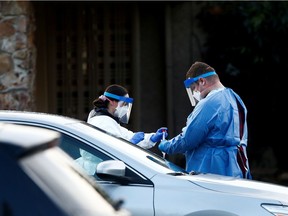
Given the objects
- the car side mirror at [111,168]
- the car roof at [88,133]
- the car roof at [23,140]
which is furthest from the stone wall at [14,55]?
the car roof at [23,140]

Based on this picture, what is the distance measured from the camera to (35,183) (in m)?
3.58

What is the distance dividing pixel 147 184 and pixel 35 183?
112 inches

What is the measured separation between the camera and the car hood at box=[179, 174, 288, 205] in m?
6.50

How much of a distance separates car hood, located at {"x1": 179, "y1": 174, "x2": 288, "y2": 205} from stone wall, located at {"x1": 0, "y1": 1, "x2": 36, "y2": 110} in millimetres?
4732

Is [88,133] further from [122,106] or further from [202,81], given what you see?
[202,81]

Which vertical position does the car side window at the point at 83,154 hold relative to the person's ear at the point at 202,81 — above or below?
below

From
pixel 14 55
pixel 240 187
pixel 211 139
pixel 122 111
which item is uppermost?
pixel 14 55

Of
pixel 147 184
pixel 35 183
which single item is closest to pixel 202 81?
pixel 147 184

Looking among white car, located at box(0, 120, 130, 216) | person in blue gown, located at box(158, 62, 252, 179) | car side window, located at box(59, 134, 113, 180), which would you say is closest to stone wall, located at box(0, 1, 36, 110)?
person in blue gown, located at box(158, 62, 252, 179)

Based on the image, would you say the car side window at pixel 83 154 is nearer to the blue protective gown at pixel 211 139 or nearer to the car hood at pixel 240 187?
the car hood at pixel 240 187

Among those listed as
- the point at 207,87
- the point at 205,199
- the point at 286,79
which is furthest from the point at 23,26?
the point at 205,199

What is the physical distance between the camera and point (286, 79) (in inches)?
532

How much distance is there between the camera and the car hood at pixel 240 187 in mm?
6496

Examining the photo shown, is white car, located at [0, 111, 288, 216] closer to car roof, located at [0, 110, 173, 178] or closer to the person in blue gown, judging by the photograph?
car roof, located at [0, 110, 173, 178]
